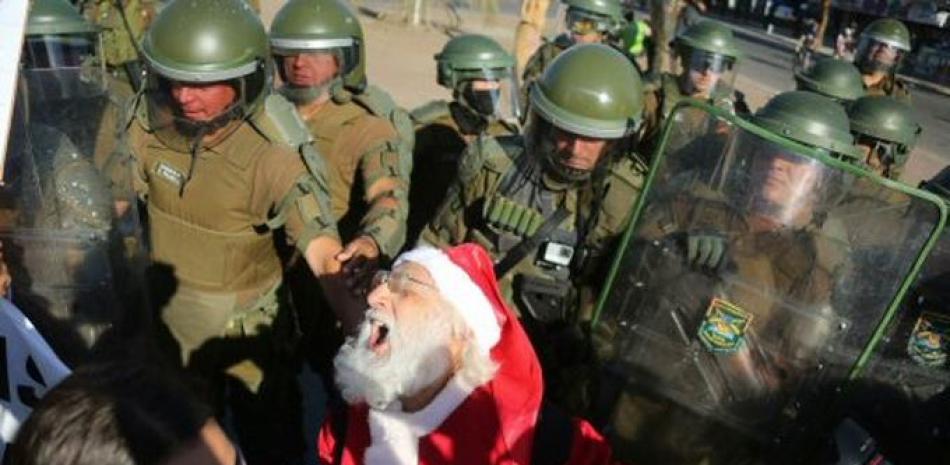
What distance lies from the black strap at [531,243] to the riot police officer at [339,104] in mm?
672

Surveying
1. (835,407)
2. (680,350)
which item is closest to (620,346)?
(680,350)

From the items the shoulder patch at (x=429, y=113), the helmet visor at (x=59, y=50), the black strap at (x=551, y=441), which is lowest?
the shoulder patch at (x=429, y=113)

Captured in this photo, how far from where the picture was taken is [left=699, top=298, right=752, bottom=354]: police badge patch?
7.00 feet

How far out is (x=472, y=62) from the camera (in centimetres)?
414

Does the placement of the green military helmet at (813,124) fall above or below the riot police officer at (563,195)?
above

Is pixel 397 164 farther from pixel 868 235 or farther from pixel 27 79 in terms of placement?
pixel 868 235

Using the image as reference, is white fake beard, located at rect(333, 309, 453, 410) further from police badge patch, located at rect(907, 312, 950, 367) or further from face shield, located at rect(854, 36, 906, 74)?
face shield, located at rect(854, 36, 906, 74)

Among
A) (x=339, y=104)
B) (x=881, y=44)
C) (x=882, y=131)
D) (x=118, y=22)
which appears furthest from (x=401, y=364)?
(x=881, y=44)

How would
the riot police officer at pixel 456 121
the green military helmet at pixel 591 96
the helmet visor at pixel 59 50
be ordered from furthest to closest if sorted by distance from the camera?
the riot police officer at pixel 456 121
the helmet visor at pixel 59 50
the green military helmet at pixel 591 96

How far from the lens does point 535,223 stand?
2.99 m

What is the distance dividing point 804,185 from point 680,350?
2.04ft

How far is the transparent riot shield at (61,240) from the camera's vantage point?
1.92m

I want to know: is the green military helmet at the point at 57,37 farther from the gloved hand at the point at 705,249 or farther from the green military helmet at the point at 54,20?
the gloved hand at the point at 705,249

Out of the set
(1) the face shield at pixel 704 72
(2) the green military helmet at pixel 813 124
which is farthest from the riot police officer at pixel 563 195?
(1) the face shield at pixel 704 72
